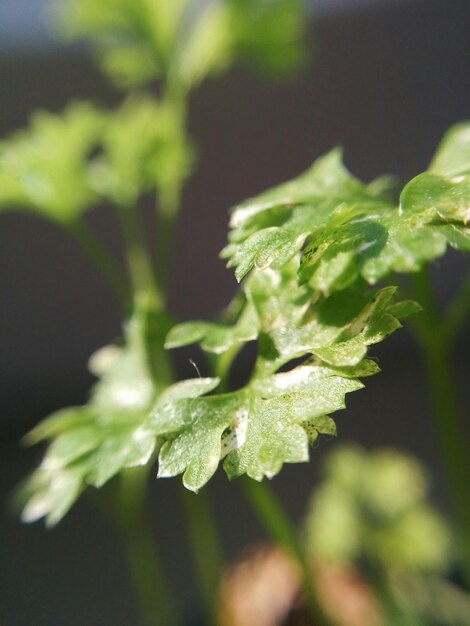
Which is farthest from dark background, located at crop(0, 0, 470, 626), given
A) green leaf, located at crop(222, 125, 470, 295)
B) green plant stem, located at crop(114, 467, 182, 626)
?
green leaf, located at crop(222, 125, 470, 295)

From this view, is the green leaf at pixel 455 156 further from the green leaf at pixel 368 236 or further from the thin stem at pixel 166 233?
the thin stem at pixel 166 233

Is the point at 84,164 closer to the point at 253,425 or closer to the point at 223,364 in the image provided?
the point at 223,364

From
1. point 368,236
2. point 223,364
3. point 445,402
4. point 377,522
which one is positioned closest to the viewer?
point 368,236

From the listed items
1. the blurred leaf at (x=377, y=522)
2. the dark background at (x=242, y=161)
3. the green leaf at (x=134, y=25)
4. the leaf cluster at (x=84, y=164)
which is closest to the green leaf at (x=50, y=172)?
the leaf cluster at (x=84, y=164)

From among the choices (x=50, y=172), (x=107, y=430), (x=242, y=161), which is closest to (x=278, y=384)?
(x=107, y=430)

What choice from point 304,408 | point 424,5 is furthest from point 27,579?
point 424,5

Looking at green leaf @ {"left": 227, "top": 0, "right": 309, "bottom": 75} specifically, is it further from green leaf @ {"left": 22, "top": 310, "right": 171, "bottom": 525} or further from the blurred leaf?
the blurred leaf

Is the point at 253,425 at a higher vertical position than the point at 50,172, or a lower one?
lower
